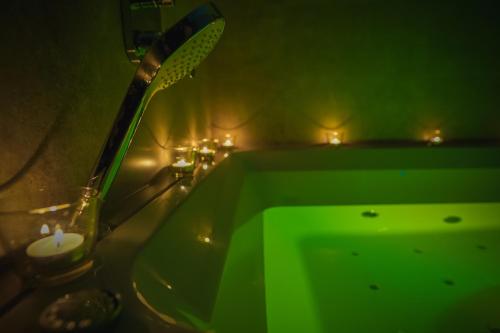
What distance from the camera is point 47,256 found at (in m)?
0.36

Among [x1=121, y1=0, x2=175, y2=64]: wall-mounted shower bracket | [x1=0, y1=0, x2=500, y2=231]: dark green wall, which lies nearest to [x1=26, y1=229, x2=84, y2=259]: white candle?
[x1=121, y1=0, x2=175, y2=64]: wall-mounted shower bracket

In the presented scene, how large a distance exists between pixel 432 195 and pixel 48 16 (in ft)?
6.12

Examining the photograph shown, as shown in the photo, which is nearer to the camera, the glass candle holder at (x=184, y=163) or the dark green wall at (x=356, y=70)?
the glass candle holder at (x=184, y=163)

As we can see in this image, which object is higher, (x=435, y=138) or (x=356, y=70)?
(x=356, y=70)

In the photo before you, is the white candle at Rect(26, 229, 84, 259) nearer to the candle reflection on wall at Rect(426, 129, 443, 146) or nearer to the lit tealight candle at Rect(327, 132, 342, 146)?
the lit tealight candle at Rect(327, 132, 342, 146)

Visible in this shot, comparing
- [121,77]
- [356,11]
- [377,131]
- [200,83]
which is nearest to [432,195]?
[377,131]

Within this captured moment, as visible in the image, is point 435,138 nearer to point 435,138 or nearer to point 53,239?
point 435,138

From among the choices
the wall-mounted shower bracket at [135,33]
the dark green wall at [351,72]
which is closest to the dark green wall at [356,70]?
the dark green wall at [351,72]

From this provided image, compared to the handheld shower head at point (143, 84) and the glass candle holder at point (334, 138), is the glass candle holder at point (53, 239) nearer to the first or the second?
the handheld shower head at point (143, 84)

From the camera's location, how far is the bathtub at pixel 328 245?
0.59 meters

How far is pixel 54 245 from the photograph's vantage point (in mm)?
375

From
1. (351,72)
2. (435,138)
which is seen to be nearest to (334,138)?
(351,72)

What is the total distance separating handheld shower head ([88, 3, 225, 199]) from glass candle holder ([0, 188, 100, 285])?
39 mm

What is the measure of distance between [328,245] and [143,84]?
1.30 metres
